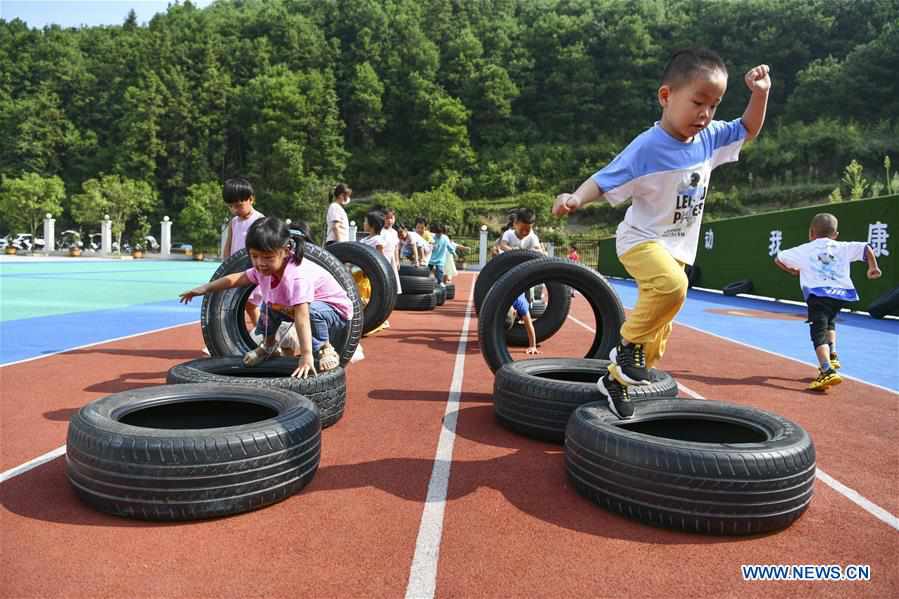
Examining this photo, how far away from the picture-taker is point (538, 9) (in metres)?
116

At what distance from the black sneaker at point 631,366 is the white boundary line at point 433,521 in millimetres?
1148

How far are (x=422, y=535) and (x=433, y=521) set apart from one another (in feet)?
0.50

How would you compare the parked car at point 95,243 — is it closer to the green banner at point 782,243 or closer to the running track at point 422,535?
the green banner at point 782,243

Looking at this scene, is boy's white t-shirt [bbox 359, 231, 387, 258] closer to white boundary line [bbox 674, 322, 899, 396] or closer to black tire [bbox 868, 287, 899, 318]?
white boundary line [bbox 674, 322, 899, 396]

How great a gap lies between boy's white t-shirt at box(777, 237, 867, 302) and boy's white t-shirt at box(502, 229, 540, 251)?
11.9 feet

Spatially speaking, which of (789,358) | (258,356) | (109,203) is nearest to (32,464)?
(258,356)

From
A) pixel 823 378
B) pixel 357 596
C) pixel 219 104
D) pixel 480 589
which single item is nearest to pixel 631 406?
pixel 480 589

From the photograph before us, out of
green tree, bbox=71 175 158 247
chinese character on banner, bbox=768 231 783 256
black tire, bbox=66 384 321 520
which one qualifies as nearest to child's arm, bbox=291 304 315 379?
black tire, bbox=66 384 321 520

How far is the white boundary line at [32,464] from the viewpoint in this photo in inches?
128

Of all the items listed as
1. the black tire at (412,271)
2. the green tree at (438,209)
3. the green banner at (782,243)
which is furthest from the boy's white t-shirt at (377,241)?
the green tree at (438,209)

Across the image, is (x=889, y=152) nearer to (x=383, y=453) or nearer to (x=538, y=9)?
(x=538, y=9)

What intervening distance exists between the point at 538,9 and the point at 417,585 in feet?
422

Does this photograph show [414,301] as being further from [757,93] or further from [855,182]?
[855,182]

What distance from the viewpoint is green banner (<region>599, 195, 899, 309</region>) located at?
516 inches
